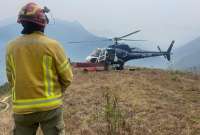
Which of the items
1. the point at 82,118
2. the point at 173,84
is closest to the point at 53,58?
the point at 82,118

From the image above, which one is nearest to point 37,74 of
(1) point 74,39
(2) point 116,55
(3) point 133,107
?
(3) point 133,107

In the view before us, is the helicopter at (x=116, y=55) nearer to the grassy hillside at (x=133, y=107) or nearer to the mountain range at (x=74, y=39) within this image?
the grassy hillside at (x=133, y=107)

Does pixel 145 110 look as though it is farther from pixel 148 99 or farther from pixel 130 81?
pixel 130 81

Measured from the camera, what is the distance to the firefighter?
5.83 m

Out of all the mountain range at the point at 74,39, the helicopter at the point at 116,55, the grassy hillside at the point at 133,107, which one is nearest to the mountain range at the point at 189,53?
the mountain range at the point at 74,39

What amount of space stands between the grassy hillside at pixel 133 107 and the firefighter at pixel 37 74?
2.37 meters

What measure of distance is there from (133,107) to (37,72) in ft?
19.9

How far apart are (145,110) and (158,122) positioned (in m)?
1.25

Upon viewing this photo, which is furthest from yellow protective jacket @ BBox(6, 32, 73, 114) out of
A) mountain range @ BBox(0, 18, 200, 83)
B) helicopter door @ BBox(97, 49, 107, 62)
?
mountain range @ BBox(0, 18, 200, 83)

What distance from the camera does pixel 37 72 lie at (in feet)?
19.2

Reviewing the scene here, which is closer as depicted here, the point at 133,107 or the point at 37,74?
the point at 37,74

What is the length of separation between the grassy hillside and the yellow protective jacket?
241cm

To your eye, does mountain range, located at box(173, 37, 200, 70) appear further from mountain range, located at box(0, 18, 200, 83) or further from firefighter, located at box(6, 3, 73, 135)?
firefighter, located at box(6, 3, 73, 135)

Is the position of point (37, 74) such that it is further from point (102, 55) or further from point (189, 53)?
point (189, 53)
